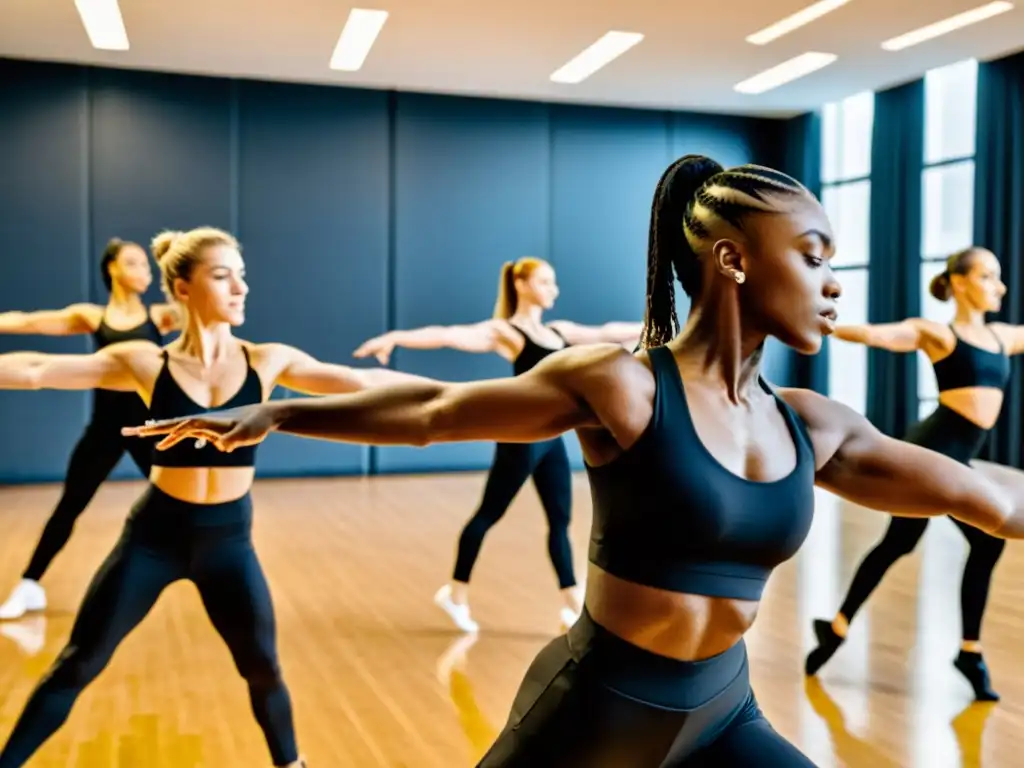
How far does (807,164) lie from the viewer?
9.41m

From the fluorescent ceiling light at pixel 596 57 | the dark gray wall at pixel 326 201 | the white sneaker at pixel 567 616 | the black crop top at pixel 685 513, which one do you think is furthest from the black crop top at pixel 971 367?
the dark gray wall at pixel 326 201

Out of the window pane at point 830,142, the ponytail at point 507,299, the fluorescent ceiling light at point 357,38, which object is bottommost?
the ponytail at point 507,299

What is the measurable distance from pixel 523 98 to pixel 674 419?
7.86 meters

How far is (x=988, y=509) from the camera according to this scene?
1411mm

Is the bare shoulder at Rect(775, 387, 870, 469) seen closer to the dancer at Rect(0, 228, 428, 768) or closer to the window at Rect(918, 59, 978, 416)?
the dancer at Rect(0, 228, 428, 768)

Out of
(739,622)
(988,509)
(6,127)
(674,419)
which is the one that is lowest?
(739,622)

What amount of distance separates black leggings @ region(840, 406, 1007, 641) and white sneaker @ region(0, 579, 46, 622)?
3.02m

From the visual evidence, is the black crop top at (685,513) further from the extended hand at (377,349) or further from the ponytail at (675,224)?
the extended hand at (377,349)

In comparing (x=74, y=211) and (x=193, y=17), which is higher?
(x=193, y=17)

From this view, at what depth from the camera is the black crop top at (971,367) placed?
11.5ft

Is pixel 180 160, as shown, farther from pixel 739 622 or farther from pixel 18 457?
pixel 739 622

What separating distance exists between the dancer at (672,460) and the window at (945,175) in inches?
285

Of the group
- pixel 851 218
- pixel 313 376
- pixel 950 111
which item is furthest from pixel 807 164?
pixel 313 376

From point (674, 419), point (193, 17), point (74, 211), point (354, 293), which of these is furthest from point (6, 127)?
A: point (674, 419)
